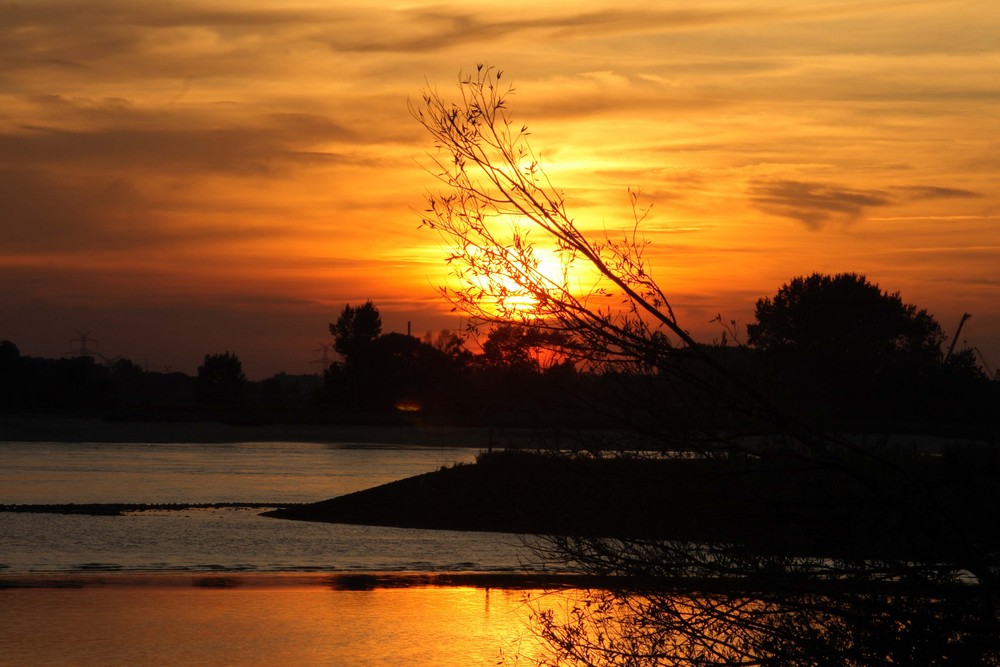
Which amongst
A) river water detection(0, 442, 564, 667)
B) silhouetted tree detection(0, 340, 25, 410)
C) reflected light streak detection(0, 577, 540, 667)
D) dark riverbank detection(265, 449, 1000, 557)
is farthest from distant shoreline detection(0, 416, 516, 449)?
dark riverbank detection(265, 449, 1000, 557)

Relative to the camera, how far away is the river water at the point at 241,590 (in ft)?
55.6

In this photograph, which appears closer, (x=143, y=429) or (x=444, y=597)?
(x=444, y=597)

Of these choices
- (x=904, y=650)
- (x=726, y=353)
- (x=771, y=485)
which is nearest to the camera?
(x=904, y=650)

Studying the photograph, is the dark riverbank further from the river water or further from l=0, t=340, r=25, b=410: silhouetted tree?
l=0, t=340, r=25, b=410: silhouetted tree

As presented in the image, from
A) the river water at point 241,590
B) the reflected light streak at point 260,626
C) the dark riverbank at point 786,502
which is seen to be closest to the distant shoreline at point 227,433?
the river water at point 241,590

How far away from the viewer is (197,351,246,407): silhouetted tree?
144 meters

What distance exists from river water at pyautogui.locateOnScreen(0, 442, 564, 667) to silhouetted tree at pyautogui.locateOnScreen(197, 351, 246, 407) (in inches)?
3861

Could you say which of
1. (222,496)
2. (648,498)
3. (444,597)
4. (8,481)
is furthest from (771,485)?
(8,481)

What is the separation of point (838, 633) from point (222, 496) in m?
39.5

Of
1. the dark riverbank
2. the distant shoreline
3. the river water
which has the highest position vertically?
the dark riverbank

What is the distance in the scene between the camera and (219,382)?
14350 cm

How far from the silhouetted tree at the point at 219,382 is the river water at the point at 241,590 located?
322 feet

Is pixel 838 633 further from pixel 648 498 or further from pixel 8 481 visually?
pixel 8 481

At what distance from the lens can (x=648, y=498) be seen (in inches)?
369
